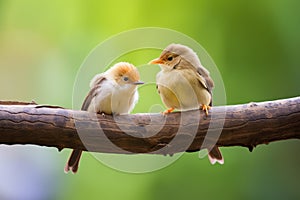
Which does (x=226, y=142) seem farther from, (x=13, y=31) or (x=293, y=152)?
(x=13, y=31)

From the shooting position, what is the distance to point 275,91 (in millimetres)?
2658

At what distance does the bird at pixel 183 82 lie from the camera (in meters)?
2.20

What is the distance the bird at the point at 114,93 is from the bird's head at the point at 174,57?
115 millimetres

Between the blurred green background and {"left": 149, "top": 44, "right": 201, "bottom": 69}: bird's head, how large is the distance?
1.05 feet

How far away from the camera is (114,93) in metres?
2.21

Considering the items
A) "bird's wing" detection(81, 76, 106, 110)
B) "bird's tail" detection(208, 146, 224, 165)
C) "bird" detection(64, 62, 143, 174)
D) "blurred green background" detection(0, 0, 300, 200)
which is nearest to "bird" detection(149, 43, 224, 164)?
"bird's tail" detection(208, 146, 224, 165)

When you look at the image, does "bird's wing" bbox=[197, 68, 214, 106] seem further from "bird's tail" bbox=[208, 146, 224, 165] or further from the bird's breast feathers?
"bird's tail" bbox=[208, 146, 224, 165]

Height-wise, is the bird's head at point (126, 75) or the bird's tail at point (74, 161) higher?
the bird's head at point (126, 75)

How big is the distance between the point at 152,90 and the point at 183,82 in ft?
1.51

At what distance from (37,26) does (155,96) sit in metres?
0.86

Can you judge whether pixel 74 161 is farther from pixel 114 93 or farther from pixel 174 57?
pixel 174 57

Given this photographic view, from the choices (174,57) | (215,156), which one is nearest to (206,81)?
(174,57)

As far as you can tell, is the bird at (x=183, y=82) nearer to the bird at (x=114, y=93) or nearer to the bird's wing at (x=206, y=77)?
the bird's wing at (x=206, y=77)

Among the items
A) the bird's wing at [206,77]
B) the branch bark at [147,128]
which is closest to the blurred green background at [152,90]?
the bird's wing at [206,77]
